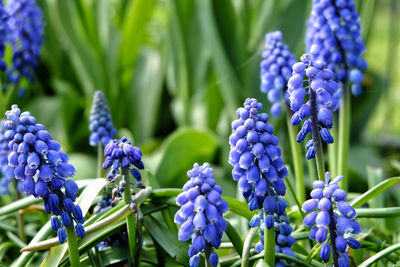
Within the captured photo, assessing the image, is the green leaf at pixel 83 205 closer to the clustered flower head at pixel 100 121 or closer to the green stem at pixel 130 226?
the green stem at pixel 130 226

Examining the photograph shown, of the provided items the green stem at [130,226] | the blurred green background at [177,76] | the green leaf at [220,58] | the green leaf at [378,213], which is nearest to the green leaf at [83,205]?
the green stem at [130,226]

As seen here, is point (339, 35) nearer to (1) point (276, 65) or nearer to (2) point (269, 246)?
(1) point (276, 65)

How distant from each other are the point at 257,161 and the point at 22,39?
1.73 m

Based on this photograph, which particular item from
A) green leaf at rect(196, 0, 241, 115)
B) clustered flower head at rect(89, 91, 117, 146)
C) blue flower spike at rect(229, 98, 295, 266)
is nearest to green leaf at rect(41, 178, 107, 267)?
clustered flower head at rect(89, 91, 117, 146)

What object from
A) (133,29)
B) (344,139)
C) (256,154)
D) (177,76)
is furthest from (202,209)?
(133,29)

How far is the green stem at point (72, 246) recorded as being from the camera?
168cm

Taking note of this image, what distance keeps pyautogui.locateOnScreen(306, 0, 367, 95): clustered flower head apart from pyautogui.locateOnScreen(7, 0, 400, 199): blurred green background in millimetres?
867

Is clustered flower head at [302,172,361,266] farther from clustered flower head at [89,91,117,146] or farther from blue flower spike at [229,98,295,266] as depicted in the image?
clustered flower head at [89,91,117,146]

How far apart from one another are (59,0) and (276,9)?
1.66m

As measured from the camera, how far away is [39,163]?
1551 mm

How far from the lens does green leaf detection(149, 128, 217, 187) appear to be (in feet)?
10.3

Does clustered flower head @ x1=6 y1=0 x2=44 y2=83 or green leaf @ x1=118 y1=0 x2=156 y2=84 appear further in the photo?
green leaf @ x1=118 y1=0 x2=156 y2=84

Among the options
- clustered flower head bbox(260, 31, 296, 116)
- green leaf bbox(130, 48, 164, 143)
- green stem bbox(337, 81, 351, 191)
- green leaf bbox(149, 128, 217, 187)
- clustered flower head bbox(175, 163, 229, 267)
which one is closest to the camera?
clustered flower head bbox(175, 163, 229, 267)

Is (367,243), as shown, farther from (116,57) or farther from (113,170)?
(116,57)
